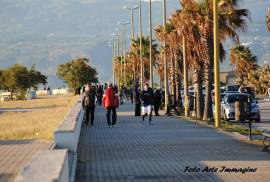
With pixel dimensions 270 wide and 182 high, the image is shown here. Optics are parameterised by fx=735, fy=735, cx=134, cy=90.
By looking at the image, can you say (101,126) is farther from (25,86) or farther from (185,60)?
(25,86)

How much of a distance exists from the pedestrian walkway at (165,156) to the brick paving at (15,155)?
3.80ft

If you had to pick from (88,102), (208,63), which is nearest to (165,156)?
(88,102)

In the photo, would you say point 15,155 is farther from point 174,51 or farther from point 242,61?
point 242,61

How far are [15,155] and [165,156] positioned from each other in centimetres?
363

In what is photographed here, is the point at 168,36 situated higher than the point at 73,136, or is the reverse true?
the point at 168,36

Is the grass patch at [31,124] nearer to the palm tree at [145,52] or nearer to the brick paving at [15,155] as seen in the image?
the brick paving at [15,155]

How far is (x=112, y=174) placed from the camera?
1343 centimetres

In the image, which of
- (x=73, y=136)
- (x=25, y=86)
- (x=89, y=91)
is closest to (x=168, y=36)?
(x=89, y=91)

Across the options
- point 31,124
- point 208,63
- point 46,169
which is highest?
point 208,63

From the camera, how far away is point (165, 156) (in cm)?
1662

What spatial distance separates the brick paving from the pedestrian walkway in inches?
45.6

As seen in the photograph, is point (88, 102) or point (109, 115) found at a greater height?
point (88, 102)

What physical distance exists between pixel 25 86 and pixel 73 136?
296ft

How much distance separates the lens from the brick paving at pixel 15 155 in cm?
1386
